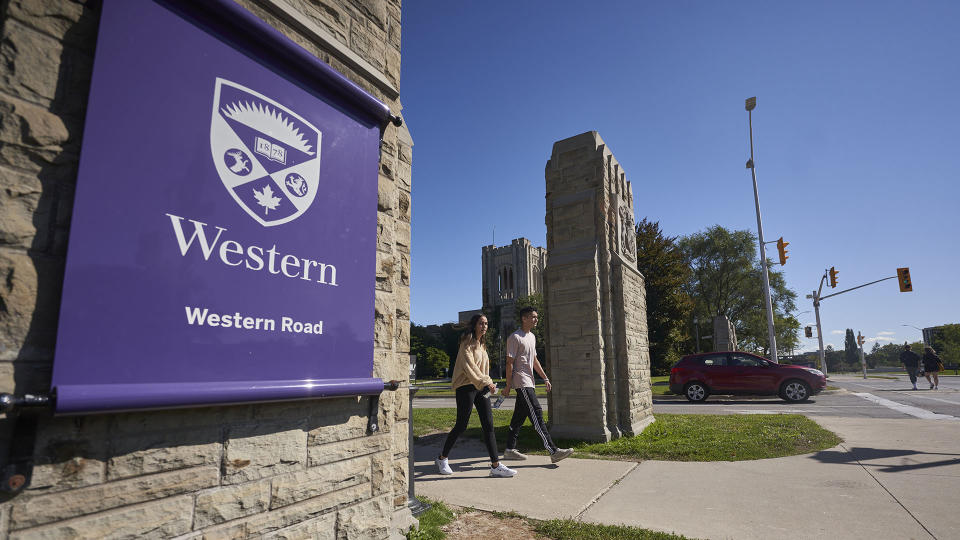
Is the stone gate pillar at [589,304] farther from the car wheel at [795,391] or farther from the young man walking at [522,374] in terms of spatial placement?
the car wheel at [795,391]

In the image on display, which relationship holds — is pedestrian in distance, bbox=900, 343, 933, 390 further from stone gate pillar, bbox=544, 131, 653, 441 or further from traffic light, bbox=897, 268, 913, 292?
stone gate pillar, bbox=544, 131, 653, 441

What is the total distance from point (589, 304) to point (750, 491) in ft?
11.6

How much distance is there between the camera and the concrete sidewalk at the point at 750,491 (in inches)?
125

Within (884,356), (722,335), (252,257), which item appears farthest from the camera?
(884,356)

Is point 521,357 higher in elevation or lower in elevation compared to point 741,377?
higher

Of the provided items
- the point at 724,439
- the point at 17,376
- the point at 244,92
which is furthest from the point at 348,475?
the point at 724,439

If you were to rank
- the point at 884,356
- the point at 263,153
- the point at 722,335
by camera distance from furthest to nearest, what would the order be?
the point at 884,356, the point at 722,335, the point at 263,153

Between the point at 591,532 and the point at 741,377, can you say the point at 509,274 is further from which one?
the point at 591,532

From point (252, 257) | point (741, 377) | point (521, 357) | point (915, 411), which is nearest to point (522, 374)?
point (521, 357)

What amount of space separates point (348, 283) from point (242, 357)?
740mm

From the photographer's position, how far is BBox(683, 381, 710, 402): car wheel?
14188mm

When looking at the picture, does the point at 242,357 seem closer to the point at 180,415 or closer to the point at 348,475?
the point at 180,415

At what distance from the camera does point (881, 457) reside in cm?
506

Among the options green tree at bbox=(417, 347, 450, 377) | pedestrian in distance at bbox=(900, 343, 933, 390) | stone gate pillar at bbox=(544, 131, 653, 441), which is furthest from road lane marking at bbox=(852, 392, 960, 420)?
green tree at bbox=(417, 347, 450, 377)
